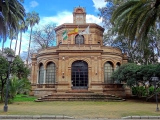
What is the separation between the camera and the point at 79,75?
26.5m

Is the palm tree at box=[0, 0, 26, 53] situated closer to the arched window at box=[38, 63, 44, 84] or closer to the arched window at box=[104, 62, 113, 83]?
the arched window at box=[38, 63, 44, 84]

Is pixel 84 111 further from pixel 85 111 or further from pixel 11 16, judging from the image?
pixel 11 16

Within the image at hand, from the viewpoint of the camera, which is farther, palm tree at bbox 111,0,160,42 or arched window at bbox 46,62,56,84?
arched window at bbox 46,62,56,84

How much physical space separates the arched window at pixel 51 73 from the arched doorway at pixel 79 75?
3010 mm

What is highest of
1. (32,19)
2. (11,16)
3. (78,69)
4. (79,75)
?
(32,19)

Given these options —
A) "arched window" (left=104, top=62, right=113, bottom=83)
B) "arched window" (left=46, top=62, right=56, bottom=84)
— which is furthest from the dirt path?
"arched window" (left=46, top=62, right=56, bottom=84)

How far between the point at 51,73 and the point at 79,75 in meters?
4.41

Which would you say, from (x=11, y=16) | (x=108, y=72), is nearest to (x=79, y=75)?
(x=108, y=72)

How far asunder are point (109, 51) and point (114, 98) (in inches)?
314

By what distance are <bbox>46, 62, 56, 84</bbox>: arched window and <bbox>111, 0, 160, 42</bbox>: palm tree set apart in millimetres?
15804

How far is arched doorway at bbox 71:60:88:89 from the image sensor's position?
26453mm

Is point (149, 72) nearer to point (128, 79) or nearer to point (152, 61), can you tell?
point (128, 79)

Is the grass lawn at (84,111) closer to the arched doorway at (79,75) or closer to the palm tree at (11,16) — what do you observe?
the palm tree at (11,16)

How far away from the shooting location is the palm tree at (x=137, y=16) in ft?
39.3
